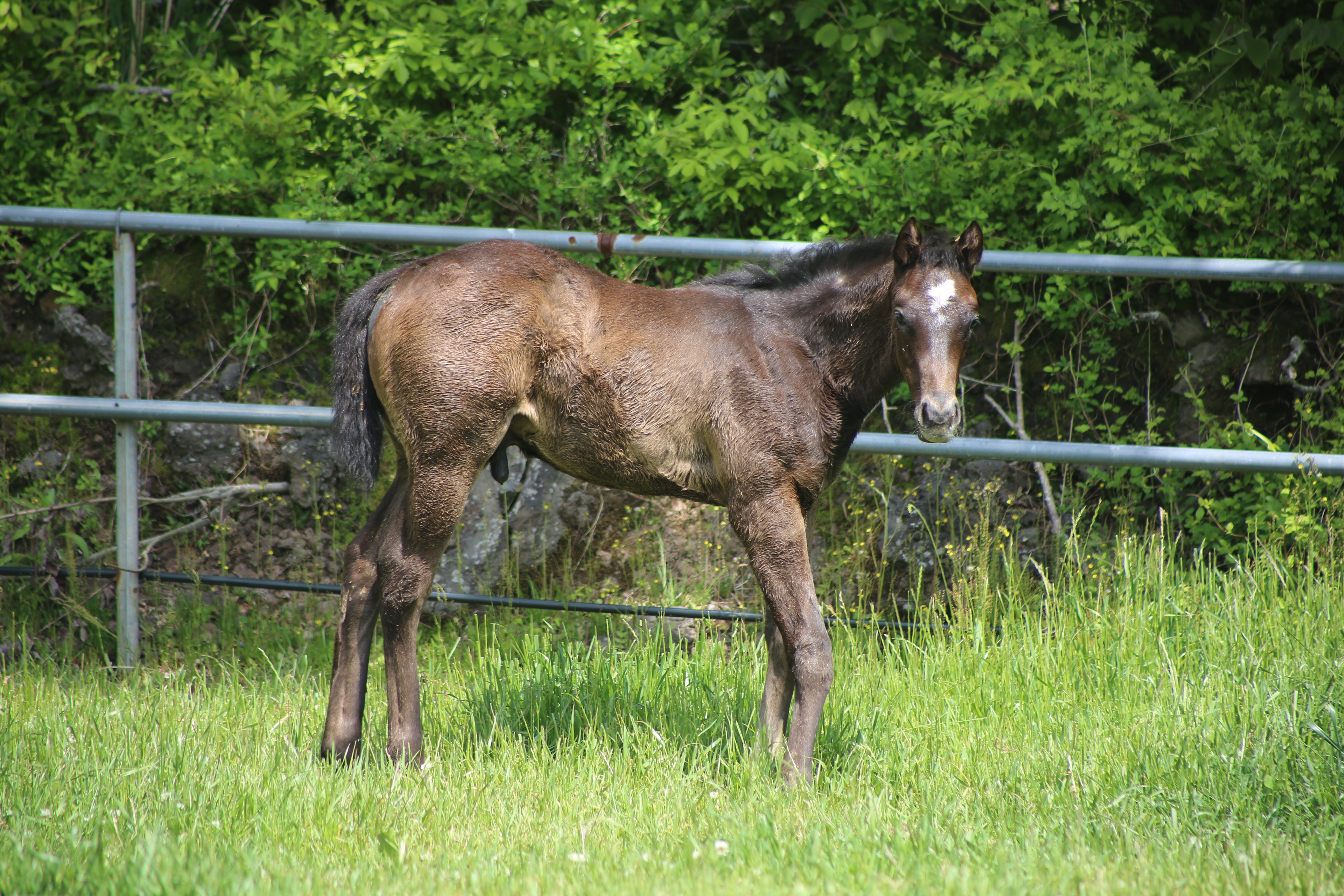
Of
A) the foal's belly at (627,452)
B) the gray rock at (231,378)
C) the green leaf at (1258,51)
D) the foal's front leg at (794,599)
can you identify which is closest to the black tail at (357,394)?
the foal's belly at (627,452)

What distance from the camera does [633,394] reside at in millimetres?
3584

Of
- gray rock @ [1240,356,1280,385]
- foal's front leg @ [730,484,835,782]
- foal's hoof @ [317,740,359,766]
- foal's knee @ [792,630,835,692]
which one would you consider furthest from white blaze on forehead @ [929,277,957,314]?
gray rock @ [1240,356,1280,385]

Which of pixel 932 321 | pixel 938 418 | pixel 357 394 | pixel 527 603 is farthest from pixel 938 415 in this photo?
pixel 527 603

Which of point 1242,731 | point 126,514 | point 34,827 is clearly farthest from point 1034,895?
point 126,514

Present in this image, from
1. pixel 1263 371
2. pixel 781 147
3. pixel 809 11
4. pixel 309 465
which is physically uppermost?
pixel 809 11

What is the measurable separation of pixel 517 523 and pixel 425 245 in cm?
162

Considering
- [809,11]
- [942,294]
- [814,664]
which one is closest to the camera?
[942,294]

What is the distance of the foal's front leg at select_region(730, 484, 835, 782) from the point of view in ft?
11.2

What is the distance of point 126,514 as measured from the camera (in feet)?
15.1

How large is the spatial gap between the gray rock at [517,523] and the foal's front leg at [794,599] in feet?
7.10

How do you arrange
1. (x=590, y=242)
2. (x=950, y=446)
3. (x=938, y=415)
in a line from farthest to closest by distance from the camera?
(x=590, y=242), (x=950, y=446), (x=938, y=415)

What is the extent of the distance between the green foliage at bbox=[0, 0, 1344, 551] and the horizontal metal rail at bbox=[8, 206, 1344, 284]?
0.98 metres

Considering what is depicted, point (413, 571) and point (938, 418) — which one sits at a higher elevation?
point (938, 418)

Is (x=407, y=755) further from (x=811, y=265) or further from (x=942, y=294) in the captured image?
(x=942, y=294)
